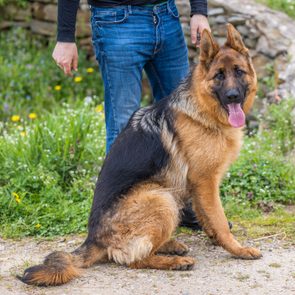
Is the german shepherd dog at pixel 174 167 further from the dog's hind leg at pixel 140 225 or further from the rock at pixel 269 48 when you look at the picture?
the rock at pixel 269 48

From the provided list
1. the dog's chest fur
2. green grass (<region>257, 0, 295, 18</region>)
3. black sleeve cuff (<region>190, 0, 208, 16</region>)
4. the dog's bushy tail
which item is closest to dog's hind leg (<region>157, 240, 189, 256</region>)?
the dog's chest fur

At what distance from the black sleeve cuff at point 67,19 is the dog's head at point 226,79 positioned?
951 millimetres

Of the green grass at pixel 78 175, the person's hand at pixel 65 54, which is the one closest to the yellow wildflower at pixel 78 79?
the green grass at pixel 78 175

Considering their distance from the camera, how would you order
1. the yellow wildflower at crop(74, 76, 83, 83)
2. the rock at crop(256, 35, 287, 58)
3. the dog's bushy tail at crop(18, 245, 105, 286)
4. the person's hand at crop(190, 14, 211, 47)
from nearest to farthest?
the dog's bushy tail at crop(18, 245, 105, 286) < the person's hand at crop(190, 14, 211, 47) < the rock at crop(256, 35, 287, 58) < the yellow wildflower at crop(74, 76, 83, 83)

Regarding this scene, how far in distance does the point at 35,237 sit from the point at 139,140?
137 centimetres

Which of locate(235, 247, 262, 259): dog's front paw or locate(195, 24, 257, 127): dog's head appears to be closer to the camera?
locate(195, 24, 257, 127): dog's head

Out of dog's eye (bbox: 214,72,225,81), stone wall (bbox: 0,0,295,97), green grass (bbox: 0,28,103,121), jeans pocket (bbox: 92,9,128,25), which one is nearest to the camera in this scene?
dog's eye (bbox: 214,72,225,81)

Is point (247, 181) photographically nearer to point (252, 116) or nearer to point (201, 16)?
point (201, 16)

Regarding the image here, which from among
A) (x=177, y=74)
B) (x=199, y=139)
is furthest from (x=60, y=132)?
(x=199, y=139)

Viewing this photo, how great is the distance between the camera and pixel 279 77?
308 inches

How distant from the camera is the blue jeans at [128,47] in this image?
4.70 metres

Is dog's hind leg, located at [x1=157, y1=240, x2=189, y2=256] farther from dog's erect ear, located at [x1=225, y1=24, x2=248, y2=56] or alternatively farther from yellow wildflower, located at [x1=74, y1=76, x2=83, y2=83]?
yellow wildflower, located at [x1=74, y1=76, x2=83, y2=83]

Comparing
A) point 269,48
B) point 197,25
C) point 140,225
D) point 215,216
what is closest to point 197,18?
point 197,25

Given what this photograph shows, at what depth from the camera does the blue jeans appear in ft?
15.4
